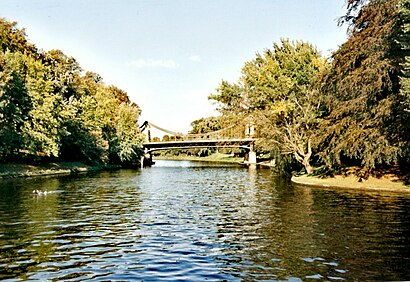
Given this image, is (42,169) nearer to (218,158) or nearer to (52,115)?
(52,115)

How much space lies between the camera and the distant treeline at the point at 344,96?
115 feet

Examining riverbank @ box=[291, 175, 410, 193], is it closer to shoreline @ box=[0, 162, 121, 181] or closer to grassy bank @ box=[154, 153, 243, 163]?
shoreline @ box=[0, 162, 121, 181]

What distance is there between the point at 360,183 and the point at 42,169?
44.9m

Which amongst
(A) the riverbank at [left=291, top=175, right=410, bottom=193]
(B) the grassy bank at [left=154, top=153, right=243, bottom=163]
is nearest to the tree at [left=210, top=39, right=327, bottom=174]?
(A) the riverbank at [left=291, top=175, right=410, bottom=193]

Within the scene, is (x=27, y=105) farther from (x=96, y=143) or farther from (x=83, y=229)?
(x=83, y=229)

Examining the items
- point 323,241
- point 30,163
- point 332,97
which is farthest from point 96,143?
point 323,241

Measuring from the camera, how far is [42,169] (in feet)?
206

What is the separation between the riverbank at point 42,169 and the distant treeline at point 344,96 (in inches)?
1068

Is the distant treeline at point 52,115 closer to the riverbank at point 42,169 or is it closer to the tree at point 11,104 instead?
the tree at point 11,104

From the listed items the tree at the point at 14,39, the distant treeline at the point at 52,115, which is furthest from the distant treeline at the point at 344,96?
the tree at the point at 14,39

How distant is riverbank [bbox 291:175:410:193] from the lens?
38.0 m

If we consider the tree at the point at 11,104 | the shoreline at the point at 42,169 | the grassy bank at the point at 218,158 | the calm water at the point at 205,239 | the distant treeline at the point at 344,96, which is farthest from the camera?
the grassy bank at the point at 218,158

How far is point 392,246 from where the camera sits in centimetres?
1647

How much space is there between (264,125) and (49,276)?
4405cm
